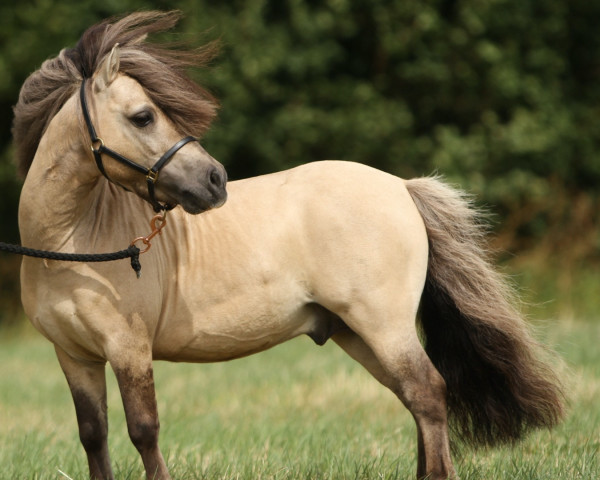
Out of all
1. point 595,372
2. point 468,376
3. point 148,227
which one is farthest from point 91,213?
point 595,372

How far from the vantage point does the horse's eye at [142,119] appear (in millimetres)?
3920

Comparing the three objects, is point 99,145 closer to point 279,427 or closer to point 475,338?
point 475,338

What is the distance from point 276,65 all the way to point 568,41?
6134 millimetres

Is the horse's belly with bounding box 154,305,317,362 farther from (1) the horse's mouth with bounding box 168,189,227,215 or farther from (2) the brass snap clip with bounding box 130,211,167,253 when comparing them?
(1) the horse's mouth with bounding box 168,189,227,215

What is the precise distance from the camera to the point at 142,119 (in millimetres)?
3932

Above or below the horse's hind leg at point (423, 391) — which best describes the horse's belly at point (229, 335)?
above

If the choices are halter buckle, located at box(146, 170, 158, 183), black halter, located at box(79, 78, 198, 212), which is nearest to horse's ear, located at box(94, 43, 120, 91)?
black halter, located at box(79, 78, 198, 212)

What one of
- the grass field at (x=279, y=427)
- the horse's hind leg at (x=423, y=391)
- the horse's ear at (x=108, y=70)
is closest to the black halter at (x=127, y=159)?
the horse's ear at (x=108, y=70)

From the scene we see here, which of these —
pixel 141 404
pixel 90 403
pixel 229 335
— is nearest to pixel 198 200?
pixel 229 335

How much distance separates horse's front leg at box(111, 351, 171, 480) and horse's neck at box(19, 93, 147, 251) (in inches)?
22.9

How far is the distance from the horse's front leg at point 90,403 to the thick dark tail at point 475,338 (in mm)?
1763

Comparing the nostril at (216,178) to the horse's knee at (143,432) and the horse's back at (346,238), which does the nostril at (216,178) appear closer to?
the horse's back at (346,238)

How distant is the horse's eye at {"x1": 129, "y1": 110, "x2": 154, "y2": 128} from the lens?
3.92 m

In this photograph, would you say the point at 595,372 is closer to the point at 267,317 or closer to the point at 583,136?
the point at 267,317
